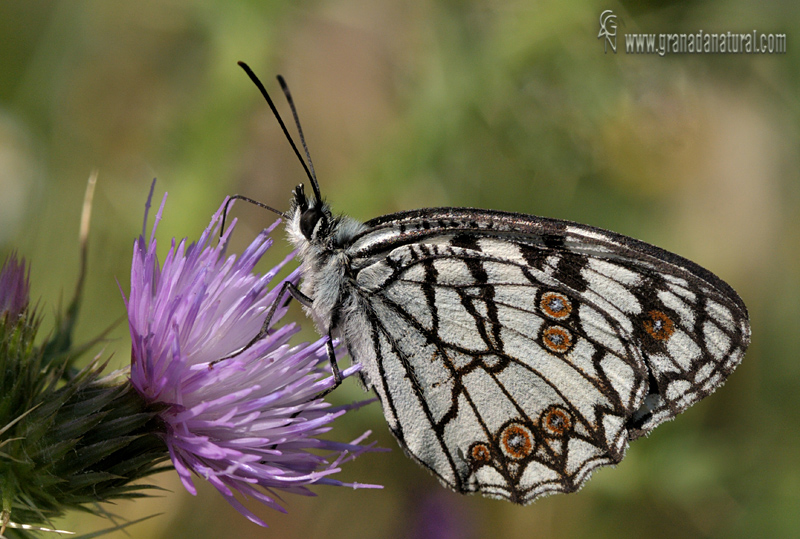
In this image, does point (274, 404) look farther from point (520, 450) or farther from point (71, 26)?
point (71, 26)

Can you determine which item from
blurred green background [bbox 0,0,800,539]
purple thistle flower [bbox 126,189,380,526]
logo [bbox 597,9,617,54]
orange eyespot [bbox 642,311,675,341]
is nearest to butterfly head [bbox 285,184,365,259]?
purple thistle flower [bbox 126,189,380,526]

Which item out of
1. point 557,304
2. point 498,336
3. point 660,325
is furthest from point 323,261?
point 660,325

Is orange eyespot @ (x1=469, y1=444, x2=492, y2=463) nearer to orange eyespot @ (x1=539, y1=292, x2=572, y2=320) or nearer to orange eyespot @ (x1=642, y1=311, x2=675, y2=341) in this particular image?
orange eyespot @ (x1=539, y1=292, x2=572, y2=320)

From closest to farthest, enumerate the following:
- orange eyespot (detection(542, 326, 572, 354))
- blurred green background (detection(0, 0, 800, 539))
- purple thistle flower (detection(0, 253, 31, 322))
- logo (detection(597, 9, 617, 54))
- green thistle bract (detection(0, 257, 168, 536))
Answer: green thistle bract (detection(0, 257, 168, 536))
purple thistle flower (detection(0, 253, 31, 322))
orange eyespot (detection(542, 326, 572, 354))
blurred green background (detection(0, 0, 800, 539))
logo (detection(597, 9, 617, 54))

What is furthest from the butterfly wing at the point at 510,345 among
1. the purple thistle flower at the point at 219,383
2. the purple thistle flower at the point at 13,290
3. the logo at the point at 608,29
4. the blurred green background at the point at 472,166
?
the logo at the point at 608,29

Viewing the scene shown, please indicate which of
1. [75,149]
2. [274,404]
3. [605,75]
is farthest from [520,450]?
Result: [75,149]

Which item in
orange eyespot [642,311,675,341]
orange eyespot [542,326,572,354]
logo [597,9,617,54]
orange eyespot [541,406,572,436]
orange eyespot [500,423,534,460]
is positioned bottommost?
orange eyespot [500,423,534,460]

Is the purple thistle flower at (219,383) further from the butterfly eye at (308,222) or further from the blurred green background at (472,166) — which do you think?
the blurred green background at (472,166)
